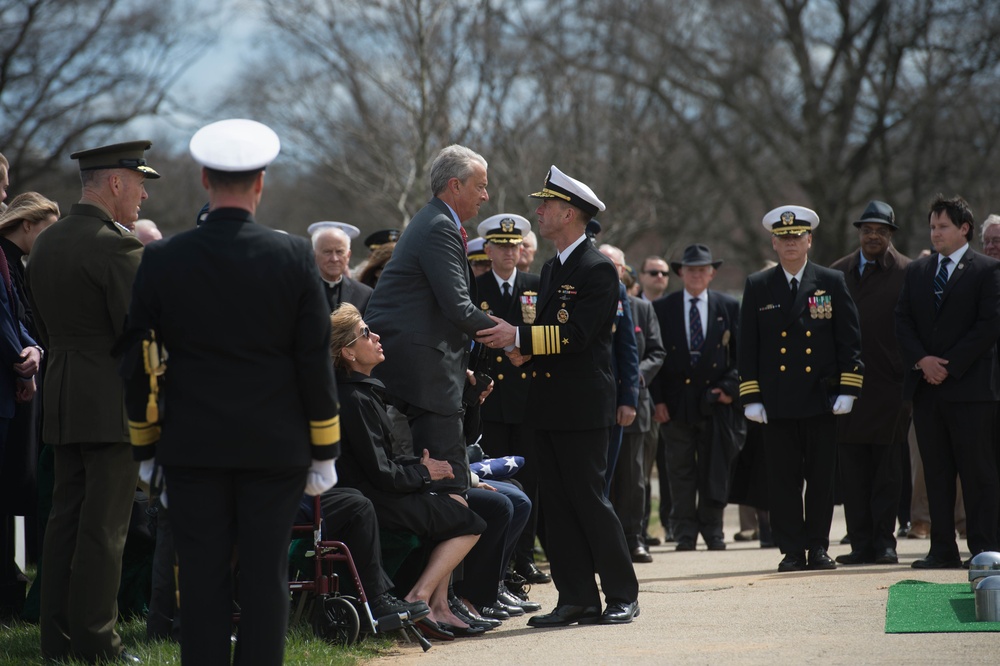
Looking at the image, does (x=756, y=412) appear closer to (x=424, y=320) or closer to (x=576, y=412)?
(x=576, y=412)

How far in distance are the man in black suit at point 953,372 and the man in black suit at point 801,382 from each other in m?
0.45

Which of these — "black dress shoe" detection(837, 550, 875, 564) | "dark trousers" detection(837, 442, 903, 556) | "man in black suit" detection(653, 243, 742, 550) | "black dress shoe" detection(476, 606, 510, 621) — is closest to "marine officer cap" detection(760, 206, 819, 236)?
"dark trousers" detection(837, 442, 903, 556)

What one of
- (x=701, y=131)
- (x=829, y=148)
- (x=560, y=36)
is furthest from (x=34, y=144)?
(x=829, y=148)

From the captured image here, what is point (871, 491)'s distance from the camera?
9422 millimetres

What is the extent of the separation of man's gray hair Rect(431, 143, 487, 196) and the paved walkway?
234 cm

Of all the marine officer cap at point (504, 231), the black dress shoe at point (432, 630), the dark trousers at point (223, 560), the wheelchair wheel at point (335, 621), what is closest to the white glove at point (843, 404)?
the marine officer cap at point (504, 231)

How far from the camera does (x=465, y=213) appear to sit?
688cm

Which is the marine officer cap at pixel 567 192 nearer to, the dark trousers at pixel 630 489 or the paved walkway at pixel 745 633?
the paved walkway at pixel 745 633

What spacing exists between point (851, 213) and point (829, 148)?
1.73 m

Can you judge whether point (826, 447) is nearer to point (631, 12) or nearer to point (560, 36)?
point (560, 36)

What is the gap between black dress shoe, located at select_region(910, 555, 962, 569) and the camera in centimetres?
840

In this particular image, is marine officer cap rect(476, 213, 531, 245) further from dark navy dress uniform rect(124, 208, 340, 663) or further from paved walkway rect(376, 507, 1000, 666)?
dark navy dress uniform rect(124, 208, 340, 663)

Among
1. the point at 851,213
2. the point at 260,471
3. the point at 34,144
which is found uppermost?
the point at 34,144

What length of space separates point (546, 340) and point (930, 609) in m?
2.38
